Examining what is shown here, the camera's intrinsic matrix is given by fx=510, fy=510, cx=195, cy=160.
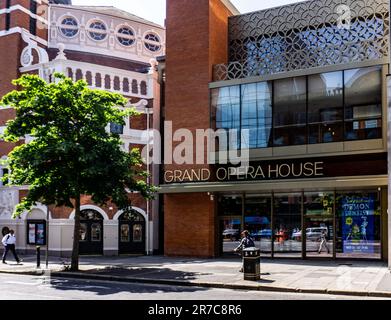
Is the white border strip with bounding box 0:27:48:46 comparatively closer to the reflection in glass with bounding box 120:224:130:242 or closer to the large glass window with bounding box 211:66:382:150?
the reflection in glass with bounding box 120:224:130:242

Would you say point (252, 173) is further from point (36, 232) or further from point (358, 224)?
point (36, 232)

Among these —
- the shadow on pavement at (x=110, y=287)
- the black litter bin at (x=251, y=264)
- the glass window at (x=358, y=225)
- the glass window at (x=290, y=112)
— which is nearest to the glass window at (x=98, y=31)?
the glass window at (x=290, y=112)

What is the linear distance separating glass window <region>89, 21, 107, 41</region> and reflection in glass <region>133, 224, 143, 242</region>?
12.9 m

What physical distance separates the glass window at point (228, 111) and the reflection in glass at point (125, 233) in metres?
8.30

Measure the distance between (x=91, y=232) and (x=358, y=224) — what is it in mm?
14533

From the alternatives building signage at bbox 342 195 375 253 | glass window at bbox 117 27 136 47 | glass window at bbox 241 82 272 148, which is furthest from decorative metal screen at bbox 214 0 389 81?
glass window at bbox 117 27 136 47

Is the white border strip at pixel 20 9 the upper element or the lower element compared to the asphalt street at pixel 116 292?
upper

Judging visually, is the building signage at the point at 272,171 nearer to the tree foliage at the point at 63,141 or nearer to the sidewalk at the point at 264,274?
the sidewalk at the point at 264,274

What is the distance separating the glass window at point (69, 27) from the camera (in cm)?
3309

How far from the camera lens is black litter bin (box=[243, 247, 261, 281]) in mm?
16250

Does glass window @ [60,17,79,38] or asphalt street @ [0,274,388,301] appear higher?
glass window @ [60,17,79,38]

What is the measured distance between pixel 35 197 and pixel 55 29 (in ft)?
53.3

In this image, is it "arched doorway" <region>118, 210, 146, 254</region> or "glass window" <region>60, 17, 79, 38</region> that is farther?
"glass window" <region>60, 17, 79, 38</region>

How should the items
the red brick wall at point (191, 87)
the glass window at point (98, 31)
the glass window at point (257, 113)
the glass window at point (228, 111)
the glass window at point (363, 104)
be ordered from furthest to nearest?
the glass window at point (98, 31) → the red brick wall at point (191, 87) → the glass window at point (228, 111) → the glass window at point (257, 113) → the glass window at point (363, 104)
